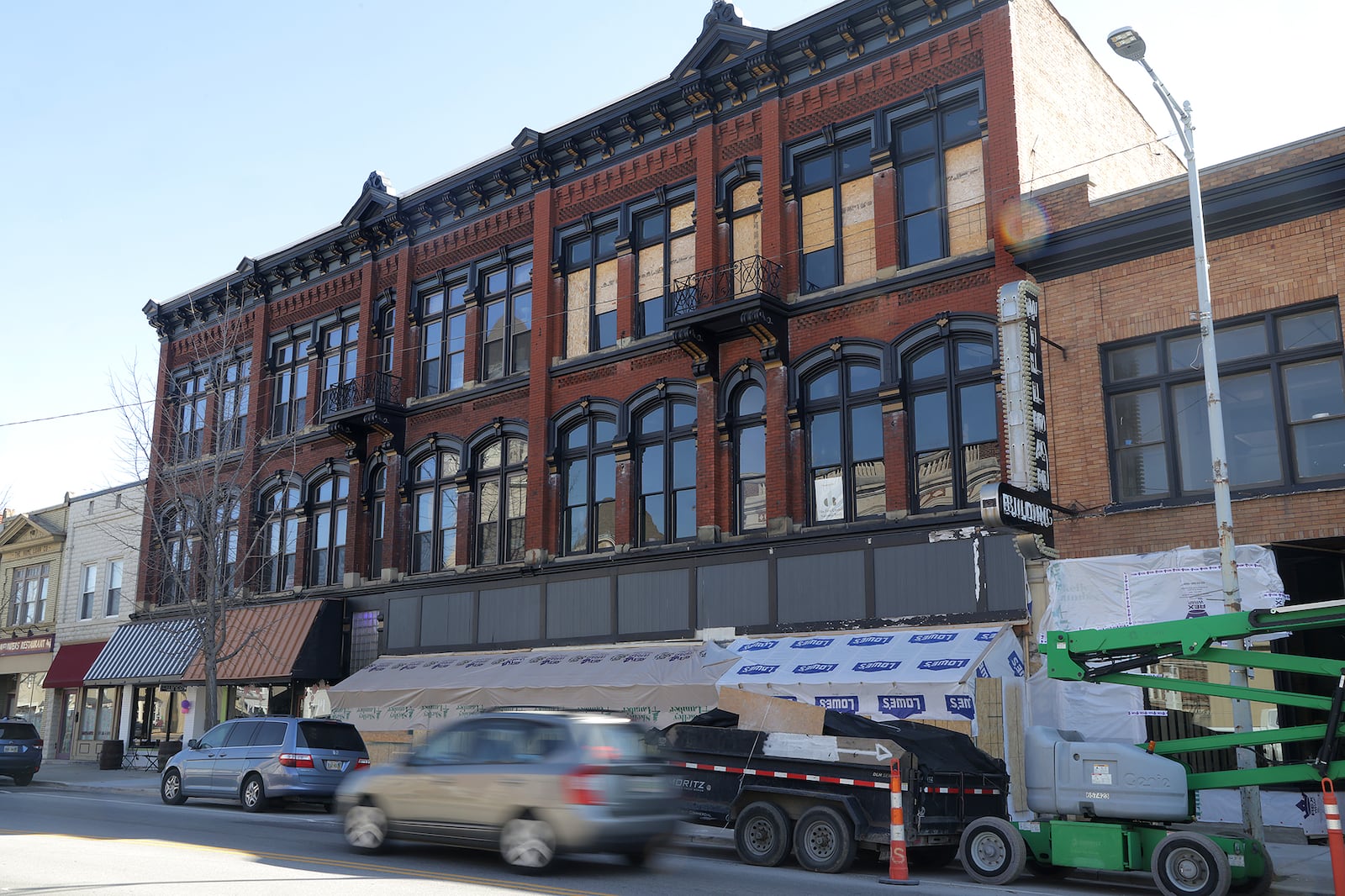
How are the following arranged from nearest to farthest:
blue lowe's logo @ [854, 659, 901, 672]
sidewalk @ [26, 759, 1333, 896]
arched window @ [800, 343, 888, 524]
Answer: sidewalk @ [26, 759, 1333, 896]
blue lowe's logo @ [854, 659, 901, 672]
arched window @ [800, 343, 888, 524]

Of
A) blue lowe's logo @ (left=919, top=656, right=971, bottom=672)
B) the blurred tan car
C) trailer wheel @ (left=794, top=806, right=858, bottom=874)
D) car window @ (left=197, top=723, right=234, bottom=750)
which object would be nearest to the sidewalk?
trailer wheel @ (left=794, top=806, right=858, bottom=874)

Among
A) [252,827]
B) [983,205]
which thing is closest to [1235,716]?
[983,205]

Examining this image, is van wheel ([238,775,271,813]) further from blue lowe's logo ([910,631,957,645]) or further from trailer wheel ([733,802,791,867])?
blue lowe's logo ([910,631,957,645])

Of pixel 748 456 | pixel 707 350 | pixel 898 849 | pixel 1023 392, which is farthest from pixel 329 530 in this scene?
pixel 898 849

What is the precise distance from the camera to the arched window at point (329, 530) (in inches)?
1211

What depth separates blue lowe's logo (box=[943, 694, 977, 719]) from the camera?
57.1ft

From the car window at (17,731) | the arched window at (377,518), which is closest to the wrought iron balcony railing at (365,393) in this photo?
the arched window at (377,518)

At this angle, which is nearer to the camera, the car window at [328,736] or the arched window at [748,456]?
the car window at [328,736]

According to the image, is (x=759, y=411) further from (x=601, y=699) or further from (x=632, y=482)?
(x=601, y=699)

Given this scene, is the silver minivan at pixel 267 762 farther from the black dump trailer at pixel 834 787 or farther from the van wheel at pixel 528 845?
the van wheel at pixel 528 845

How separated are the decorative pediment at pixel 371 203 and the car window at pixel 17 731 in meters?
15.3

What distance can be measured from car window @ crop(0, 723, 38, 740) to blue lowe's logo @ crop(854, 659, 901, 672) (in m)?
21.8

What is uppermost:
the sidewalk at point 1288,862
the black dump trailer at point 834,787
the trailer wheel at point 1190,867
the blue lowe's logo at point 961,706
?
the blue lowe's logo at point 961,706

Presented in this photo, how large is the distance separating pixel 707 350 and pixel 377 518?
38.1 feet
